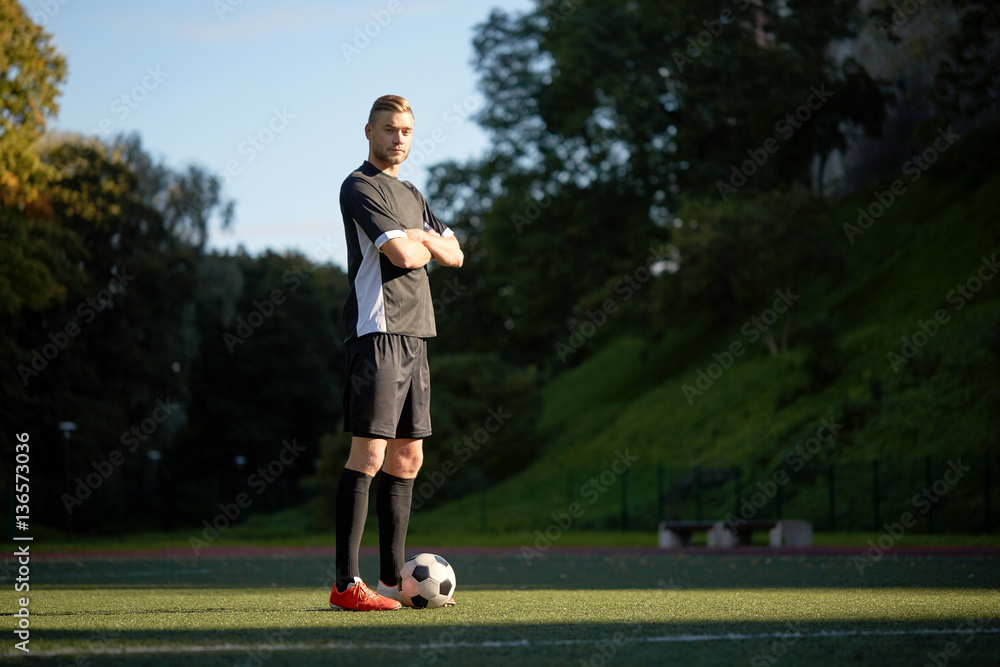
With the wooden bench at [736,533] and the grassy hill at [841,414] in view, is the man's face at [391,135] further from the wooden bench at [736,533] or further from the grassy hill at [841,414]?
the grassy hill at [841,414]

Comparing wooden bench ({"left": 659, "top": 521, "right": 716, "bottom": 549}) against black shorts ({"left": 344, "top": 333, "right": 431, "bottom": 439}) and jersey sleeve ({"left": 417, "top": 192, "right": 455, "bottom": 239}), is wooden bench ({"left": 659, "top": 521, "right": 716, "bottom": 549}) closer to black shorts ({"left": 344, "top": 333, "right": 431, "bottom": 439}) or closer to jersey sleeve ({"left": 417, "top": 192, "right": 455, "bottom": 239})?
jersey sleeve ({"left": 417, "top": 192, "right": 455, "bottom": 239})

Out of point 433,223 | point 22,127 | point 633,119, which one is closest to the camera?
point 433,223

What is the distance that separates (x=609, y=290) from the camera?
104 ft

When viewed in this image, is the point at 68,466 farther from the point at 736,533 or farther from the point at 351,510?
the point at 351,510

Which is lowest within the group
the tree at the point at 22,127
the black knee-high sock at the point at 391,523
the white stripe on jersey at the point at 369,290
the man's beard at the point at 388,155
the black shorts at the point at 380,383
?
the black knee-high sock at the point at 391,523

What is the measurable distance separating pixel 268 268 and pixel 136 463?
18229 millimetres

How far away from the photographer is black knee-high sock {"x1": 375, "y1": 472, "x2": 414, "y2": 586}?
16.4ft

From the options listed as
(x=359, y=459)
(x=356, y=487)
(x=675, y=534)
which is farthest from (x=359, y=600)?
(x=675, y=534)

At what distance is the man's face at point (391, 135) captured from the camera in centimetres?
509

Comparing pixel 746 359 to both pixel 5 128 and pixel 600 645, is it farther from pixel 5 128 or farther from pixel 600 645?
pixel 600 645

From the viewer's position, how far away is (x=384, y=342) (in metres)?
4.80

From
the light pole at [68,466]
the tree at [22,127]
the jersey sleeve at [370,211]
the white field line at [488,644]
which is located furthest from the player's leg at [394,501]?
the light pole at [68,466]

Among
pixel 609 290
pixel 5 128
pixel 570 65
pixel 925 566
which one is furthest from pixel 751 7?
pixel 925 566

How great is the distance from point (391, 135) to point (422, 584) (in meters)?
2.11
